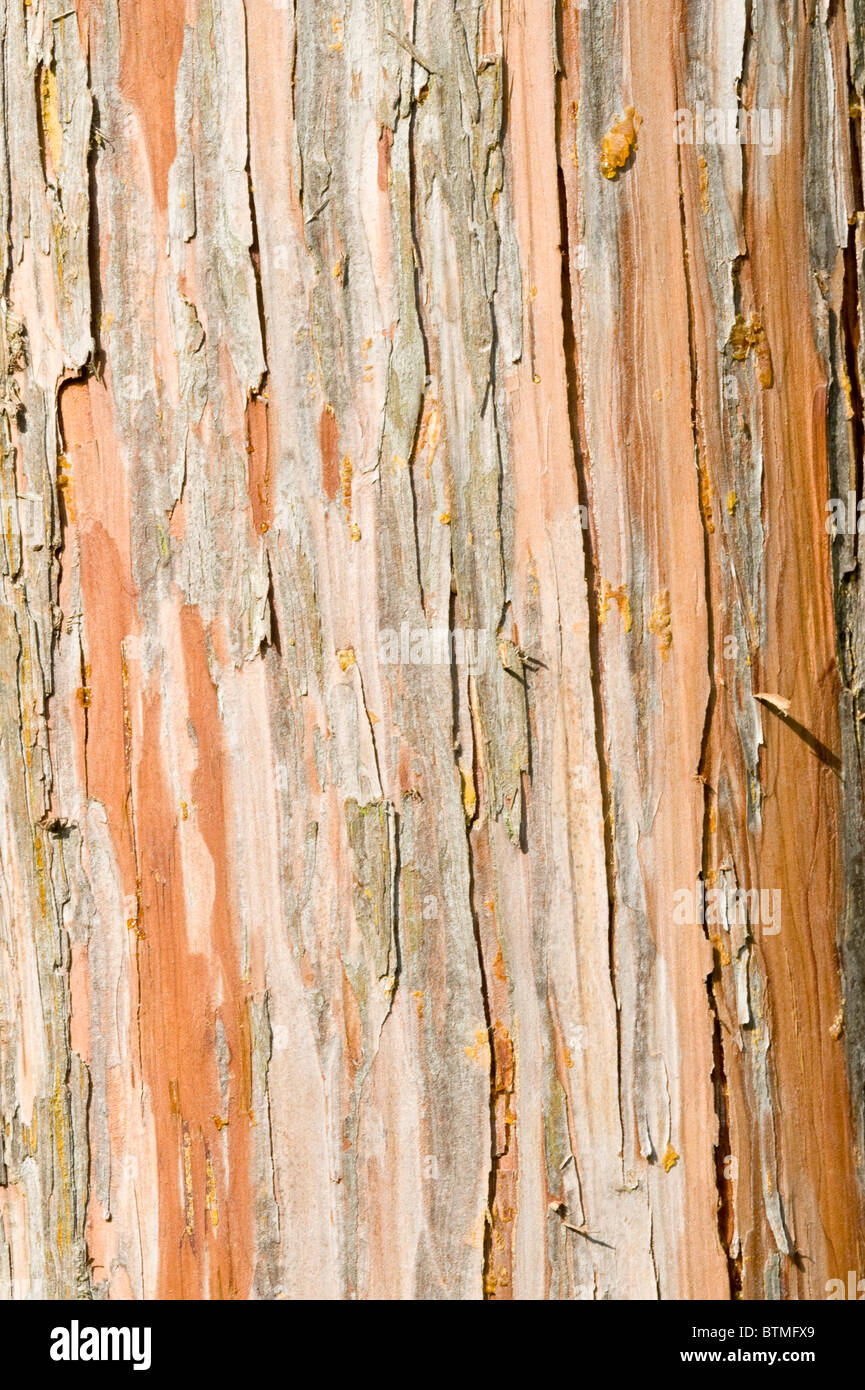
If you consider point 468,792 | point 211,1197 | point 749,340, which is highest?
point 749,340

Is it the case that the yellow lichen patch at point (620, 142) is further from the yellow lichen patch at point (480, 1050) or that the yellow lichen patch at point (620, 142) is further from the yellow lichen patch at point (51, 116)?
the yellow lichen patch at point (480, 1050)

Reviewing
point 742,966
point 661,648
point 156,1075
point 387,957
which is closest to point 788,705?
point 661,648

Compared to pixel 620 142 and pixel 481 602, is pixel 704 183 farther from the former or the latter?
pixel 481 602

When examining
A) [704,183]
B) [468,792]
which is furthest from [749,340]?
[468,792]

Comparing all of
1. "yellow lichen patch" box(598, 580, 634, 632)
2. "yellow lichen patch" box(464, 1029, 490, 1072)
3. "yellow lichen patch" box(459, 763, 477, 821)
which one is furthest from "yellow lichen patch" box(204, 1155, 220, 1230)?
"yellow lichen patch" box(598, 580, 634, 632)

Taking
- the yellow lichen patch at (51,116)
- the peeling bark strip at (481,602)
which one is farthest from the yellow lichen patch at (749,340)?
the yellow lichen patch at (51,116)

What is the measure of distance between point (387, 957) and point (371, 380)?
0.46 meters

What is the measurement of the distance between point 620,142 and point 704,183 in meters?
0.07

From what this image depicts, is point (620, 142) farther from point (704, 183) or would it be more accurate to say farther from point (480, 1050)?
point (480, 1050)

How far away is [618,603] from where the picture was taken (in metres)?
0.75

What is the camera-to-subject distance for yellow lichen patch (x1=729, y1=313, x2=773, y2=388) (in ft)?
2.45

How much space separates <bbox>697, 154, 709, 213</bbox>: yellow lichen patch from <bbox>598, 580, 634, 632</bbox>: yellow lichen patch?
0.31 m

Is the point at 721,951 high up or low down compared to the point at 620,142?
down

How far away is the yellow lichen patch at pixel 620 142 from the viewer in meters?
0.74
